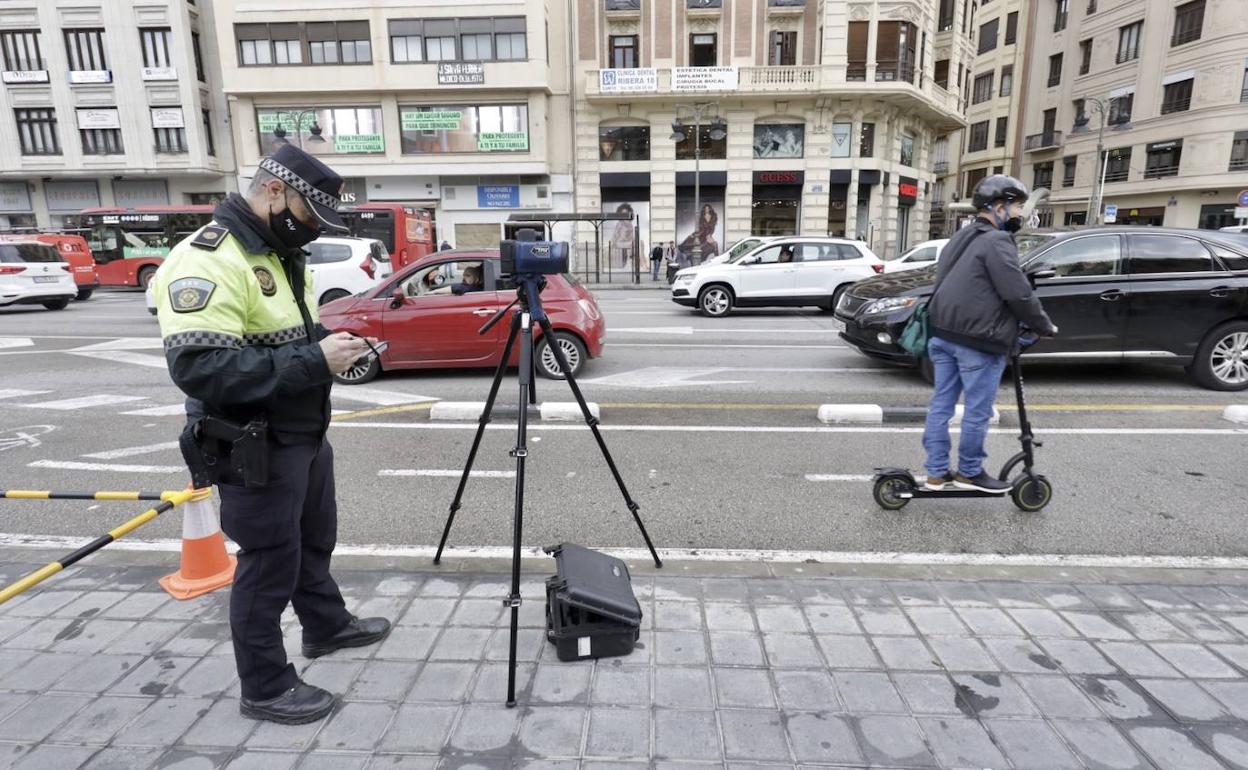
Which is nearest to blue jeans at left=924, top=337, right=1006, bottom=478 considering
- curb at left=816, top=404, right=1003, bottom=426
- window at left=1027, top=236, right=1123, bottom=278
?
curb at left=816, top=404, right=1003, bottom=426

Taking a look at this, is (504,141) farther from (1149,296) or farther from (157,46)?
(1149,296)

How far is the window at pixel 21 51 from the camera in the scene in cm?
3095

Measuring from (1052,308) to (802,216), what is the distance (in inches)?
966

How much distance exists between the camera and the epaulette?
7.05 feet

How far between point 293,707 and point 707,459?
12.0ft

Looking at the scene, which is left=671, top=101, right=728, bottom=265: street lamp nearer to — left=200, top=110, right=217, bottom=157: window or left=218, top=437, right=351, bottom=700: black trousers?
left=200, top=110, right=217, bottom=157: window

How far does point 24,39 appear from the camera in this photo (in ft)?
102

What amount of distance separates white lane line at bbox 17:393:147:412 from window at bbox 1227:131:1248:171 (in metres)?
42.6

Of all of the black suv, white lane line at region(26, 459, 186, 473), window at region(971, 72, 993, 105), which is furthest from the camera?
window at region(971, 72, 993, 105)

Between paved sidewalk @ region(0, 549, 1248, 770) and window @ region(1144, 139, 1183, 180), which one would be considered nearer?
paved sidewalk @ region(0, 549, 1248, 770)

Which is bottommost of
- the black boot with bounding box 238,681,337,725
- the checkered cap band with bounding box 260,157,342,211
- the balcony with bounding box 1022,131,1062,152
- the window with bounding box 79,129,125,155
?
the black boot with bounding box 238,681,337,725

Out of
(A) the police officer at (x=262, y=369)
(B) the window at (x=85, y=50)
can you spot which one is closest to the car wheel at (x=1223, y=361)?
→ (A) the police officer at (x=262, y=369)

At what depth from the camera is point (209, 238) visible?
2162 mm

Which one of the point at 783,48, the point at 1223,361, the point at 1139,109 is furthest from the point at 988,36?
the point at 1223,361
